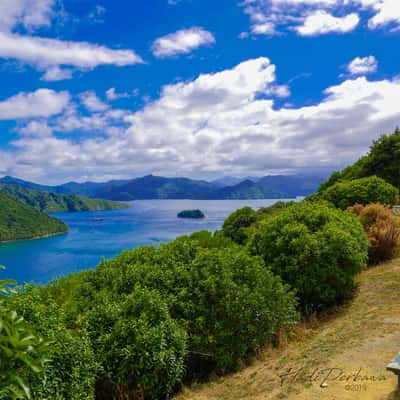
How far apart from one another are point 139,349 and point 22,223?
469ft

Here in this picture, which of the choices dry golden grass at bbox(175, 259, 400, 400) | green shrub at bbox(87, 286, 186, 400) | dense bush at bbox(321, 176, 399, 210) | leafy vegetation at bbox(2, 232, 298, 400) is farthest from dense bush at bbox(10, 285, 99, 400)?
dense bush at bbox(321, 176, 399, 210)

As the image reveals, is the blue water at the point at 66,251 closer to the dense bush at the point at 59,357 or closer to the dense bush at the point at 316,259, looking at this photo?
the dense bush at the point at 316,259

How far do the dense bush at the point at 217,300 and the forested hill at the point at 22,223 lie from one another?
127781mm

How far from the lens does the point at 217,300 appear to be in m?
8.82

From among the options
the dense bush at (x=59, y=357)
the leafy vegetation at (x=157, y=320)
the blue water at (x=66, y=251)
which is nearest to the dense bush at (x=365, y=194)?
the leafy vegetation at (x=157, y=320)

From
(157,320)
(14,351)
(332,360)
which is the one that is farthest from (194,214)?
(14,351)

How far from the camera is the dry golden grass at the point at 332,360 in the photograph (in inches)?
215

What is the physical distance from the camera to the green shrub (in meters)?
6.80

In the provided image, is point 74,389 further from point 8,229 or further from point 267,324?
point 8,229

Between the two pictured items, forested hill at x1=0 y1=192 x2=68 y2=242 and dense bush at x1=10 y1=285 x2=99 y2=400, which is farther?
forested hill at x1=0 y1=192 x2=68 y2=242

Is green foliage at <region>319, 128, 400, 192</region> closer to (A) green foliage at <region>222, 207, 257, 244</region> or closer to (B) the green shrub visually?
(A) green foliage at <region>222, 207, 257, 244</region>

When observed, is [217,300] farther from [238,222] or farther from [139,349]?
[238,222]

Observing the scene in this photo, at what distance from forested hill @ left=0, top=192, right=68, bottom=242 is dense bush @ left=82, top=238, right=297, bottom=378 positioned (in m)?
128

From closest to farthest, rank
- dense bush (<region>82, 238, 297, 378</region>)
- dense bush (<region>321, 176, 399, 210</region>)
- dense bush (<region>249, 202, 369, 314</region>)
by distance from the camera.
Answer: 1. dense bush (<region>82, 238, 297, 378</region>)
2. dense bush (<region>249, 202, 369, 314</region>)
3. dense bush (<region>321, 176, 399, 210</region>)
